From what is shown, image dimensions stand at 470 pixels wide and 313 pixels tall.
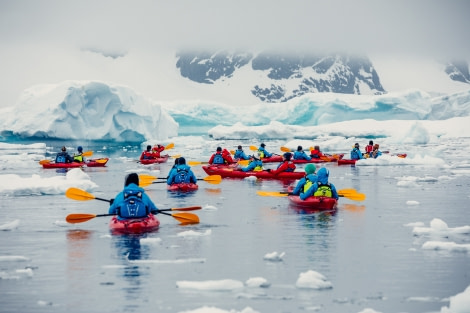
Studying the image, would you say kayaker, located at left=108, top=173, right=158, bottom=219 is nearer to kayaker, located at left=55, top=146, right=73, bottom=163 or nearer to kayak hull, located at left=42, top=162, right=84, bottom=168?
kayak hull, located at left=42, top=162, right=84, bottom=168

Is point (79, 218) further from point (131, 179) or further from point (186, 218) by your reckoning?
point (186, 218)

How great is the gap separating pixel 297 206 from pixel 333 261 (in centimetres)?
447

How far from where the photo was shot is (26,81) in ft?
256

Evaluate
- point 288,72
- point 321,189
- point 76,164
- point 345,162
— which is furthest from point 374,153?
point 288,72

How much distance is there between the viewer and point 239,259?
808 cm

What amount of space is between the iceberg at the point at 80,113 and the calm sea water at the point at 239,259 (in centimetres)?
2188

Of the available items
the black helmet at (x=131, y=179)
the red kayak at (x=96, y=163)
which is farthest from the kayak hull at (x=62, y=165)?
the black helmet at (x=131, y=179)

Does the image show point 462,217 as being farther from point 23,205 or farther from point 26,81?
point 26,81

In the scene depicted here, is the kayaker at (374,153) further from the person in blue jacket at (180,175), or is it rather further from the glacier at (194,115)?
the glacier at (194,115)

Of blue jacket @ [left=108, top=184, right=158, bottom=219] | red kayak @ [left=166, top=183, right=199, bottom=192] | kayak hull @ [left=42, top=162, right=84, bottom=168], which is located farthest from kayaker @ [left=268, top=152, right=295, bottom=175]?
blue jacket @ [left=108, top=184, right=158, bottom=219]

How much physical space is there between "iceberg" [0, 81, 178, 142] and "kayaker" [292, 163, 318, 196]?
2368 centimetres

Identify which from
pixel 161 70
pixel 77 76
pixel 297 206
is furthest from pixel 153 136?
pixel 161 70

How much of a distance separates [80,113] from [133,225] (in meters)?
27.1

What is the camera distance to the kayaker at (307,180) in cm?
1205
